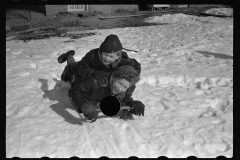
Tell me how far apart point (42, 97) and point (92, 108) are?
3.80 feet

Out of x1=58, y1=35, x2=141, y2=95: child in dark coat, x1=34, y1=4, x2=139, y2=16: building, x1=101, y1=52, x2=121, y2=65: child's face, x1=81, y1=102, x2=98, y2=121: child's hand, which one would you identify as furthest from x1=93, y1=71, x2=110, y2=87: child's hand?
x1=34, y1=4, x2=139, y2=16: building

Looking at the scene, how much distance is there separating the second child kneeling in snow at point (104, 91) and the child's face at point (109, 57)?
10 centimetres

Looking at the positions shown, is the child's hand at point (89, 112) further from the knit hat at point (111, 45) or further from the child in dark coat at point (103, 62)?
the knit hat at point (111, 45)

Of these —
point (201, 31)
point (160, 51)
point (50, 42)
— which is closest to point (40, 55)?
point (50, 42)

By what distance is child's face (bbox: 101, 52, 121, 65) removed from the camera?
1910mm

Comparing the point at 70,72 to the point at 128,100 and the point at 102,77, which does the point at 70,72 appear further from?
the point at 128,100

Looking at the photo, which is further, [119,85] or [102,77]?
[102,77]

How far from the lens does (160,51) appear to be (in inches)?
186

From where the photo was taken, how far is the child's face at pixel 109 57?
6.27ft

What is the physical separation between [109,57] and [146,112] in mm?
892

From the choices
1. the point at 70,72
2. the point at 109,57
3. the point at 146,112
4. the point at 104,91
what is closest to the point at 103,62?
the point at 109,57

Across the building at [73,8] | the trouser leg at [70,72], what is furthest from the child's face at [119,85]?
the building at [73,8]

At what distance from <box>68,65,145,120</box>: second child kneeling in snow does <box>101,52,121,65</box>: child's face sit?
10cm

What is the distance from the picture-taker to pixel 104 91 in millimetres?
2174
